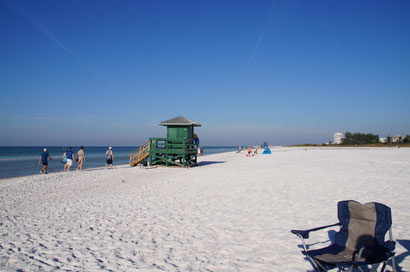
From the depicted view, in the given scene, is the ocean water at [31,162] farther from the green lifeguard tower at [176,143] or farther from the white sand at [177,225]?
the white sand at [177,225]

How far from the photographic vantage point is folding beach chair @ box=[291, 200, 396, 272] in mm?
2771

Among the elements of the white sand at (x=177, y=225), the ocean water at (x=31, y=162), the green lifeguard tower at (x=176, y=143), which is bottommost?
the ocean water at (x=31, y=162)

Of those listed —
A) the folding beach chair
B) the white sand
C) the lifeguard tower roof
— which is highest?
the lifeguard tower roof

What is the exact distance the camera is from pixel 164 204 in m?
6.96

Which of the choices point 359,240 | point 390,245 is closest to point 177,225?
point 359,240

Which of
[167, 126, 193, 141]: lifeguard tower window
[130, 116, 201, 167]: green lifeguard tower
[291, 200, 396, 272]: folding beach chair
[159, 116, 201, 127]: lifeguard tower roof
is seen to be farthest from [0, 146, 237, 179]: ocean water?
[291, 200, 396, 272]: folding beach chair

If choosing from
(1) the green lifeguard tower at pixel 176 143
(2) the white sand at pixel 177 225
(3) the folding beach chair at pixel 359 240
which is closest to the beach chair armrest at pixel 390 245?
(3) the folding beach chair at pixel 359 240

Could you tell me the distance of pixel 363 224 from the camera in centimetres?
321

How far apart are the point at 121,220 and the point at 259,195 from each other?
423 centimetres

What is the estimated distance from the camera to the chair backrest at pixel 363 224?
3.02 m

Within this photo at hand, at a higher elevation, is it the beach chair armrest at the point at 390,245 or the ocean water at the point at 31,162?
the beach chair armrest at the point at 390,245

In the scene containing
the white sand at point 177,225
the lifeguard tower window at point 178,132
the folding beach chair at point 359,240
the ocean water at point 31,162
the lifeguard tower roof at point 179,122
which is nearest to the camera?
the folding beach chair at point 359,240

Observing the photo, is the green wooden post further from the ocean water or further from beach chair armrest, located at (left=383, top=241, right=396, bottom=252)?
beach chair armrest, located at (left=383, top=241, right=396, bottom=252)

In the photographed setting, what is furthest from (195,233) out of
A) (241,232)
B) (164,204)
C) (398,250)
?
(398,250)
